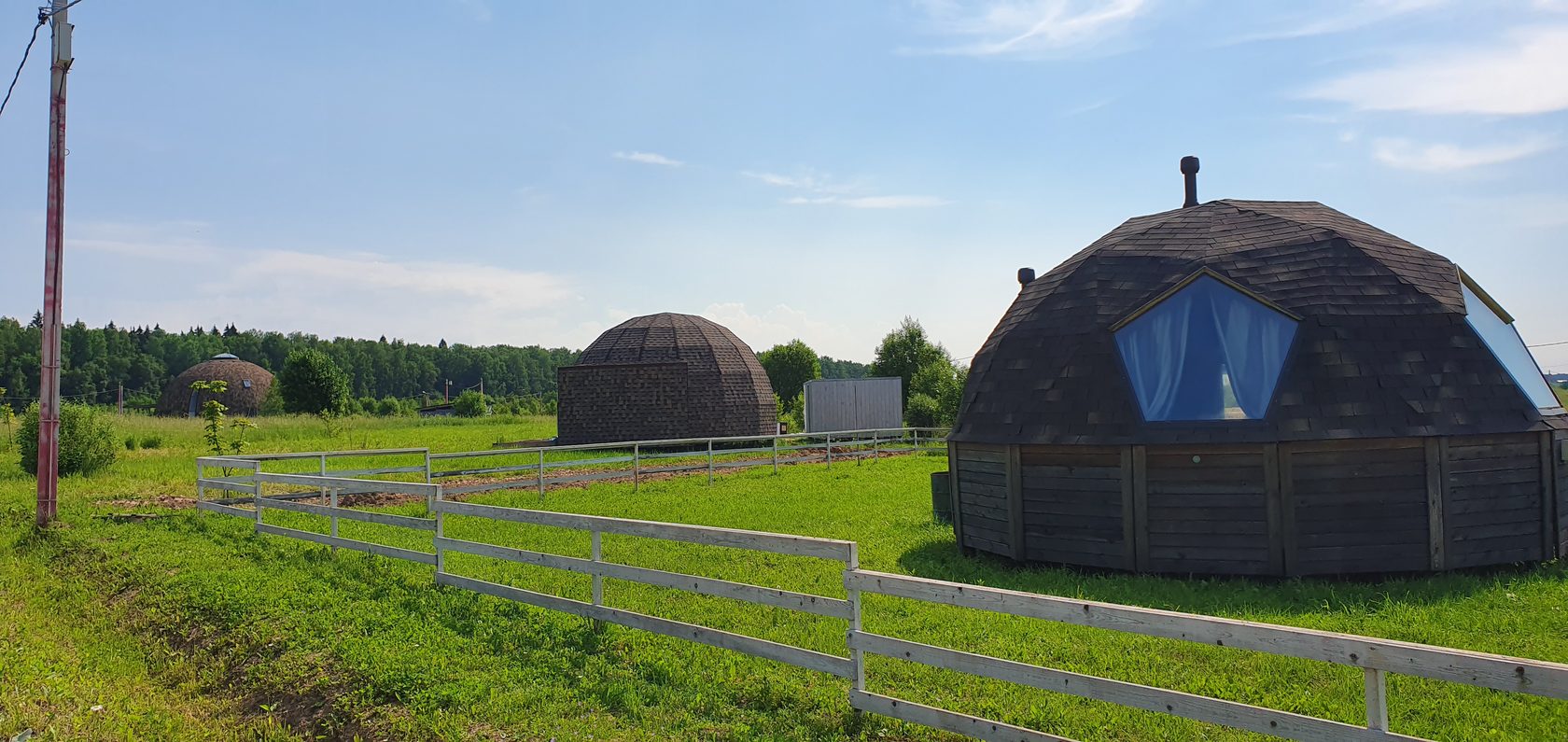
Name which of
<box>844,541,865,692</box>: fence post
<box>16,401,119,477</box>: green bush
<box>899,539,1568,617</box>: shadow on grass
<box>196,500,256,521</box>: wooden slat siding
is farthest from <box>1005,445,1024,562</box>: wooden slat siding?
<box>16,401,119,477</box>: green bush

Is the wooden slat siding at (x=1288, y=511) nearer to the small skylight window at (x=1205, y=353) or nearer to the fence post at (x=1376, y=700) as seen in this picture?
the small skylight window at (x=1205, y=353)

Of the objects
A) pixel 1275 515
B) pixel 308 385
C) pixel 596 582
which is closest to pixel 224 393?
pixel 308 385

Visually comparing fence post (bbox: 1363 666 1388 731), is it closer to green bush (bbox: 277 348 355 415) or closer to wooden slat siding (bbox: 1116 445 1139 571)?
wooden slat siding (bbox: 1116 445 1139 571)

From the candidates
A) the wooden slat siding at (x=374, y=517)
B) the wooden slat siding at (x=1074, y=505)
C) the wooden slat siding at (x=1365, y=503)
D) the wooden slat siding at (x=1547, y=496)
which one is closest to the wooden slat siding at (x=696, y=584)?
the wooden slat siding at (x=374, y=517)

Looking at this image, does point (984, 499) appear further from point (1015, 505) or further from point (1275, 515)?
point (1275, 515)

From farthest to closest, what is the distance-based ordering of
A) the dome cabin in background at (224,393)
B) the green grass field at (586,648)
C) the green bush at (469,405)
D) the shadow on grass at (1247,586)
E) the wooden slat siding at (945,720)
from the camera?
the green bush at (469,405) < the dome cabin in background at (224,393) < the shadow on grass at (1247,586) < the green grass field at (586,648) < the wooden slat siding at (945,720)

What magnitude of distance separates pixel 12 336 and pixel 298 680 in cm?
10616

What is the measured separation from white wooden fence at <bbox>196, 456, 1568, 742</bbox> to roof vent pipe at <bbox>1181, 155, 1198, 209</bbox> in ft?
29.9

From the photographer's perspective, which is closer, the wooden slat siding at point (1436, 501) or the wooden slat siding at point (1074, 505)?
the wooden slat siding at point (1436, 501)

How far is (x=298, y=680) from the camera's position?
6117 mm

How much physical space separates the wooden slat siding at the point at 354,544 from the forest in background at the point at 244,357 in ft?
182

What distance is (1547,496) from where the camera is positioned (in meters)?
9.18

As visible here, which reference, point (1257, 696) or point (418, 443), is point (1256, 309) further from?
point (418, 443)

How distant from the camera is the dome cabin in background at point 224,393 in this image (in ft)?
202
